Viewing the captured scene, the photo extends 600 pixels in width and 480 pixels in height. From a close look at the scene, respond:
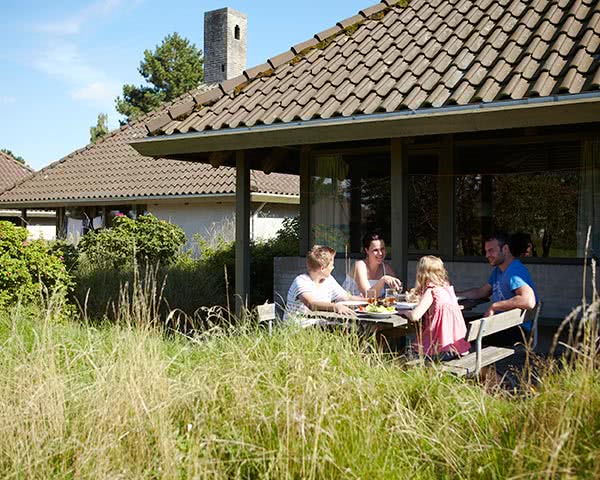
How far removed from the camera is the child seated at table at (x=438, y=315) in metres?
5.70

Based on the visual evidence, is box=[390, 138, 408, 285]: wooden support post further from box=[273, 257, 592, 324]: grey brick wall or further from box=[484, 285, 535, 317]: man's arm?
box=[273, 257, 592, 324]: grey brick wall

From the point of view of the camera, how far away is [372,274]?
25.6 ft

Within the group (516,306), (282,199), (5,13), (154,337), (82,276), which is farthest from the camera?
(282,199)

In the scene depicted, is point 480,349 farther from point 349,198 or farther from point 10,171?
point 10,171

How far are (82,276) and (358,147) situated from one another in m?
5.21

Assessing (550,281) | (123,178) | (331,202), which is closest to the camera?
(550,281)

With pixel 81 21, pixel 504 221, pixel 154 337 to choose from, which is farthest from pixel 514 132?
pixel 81 21

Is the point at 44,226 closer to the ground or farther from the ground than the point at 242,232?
farther from the ground

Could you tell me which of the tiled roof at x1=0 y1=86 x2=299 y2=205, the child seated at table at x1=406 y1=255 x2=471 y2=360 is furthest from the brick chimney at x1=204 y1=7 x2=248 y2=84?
the child seated at table at x1=406 y1=255 x2=471 y2=360

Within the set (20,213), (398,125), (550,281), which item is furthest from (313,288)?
(20,213)

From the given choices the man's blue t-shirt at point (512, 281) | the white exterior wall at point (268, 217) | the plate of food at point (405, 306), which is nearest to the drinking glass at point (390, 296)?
the plate of food at point (405, 306)

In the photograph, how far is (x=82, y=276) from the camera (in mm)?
11797

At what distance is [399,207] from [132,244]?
762 cm

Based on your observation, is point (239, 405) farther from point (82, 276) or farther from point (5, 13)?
point (5, 13)
